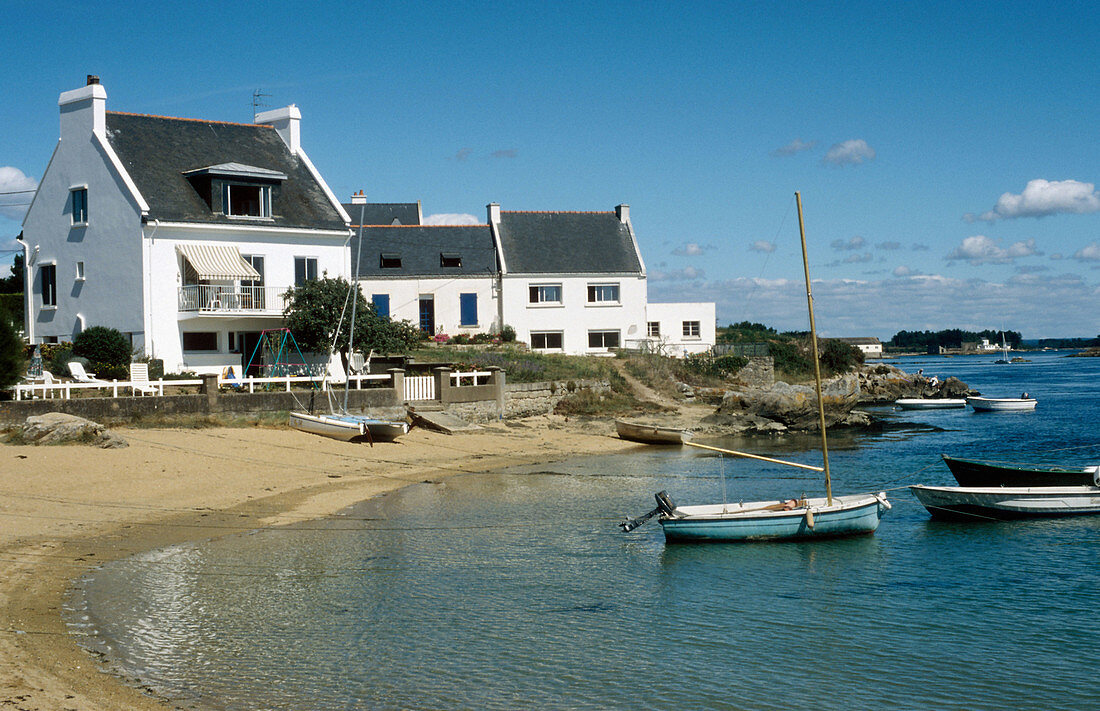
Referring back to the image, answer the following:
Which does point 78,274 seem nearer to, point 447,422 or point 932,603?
point 447,422

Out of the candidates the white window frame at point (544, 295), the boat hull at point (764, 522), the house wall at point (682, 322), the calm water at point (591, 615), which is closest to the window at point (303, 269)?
the white window frame at point (544, 295)

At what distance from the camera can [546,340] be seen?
Answer: 191 ft

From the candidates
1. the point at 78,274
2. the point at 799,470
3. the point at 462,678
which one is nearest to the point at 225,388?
the point at 78,274

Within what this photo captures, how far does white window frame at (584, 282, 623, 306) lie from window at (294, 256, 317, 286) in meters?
20.8

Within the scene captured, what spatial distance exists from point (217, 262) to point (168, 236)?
81.4 inches

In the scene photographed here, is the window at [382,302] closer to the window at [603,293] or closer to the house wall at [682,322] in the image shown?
the window at [603,293]

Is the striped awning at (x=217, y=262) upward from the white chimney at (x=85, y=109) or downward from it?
downward

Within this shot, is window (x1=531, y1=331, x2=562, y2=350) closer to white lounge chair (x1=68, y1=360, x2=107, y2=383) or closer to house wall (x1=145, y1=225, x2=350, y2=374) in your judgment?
house wall (x1=145, y1=225, x2=350, y2=374)

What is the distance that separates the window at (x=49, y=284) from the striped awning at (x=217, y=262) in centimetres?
726

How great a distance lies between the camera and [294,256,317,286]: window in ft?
137

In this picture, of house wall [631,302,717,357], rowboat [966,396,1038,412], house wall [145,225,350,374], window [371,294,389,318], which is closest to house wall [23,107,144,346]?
house wall [145,225,350,374]

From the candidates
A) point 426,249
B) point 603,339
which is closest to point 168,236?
point 426,249

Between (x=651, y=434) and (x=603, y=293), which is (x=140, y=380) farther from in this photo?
(x=603, y=293)

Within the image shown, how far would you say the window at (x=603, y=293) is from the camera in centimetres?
5888
